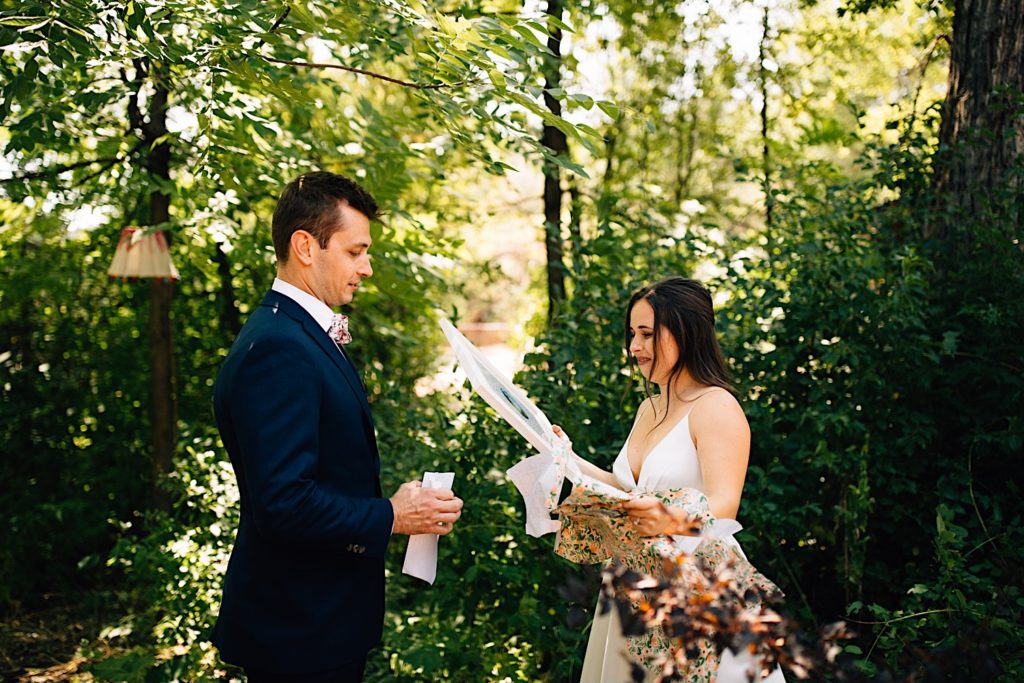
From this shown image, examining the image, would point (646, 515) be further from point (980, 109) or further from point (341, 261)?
point (980, 109)

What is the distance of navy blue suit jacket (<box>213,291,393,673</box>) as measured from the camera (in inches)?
80.9

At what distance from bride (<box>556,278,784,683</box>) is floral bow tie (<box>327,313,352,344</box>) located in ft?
2.41

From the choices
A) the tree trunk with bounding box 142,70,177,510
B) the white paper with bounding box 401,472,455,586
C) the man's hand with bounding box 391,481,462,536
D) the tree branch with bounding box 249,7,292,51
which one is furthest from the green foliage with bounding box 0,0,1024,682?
the man's hand with bounding box 391,481,462,536

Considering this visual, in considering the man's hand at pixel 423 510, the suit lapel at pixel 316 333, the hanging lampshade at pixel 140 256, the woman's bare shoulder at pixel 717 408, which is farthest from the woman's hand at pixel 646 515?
the hanging lampshade at pixel 140 256

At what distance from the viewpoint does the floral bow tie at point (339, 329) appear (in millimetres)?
2362

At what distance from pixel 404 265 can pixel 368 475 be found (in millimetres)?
2720

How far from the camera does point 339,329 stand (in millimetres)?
2375

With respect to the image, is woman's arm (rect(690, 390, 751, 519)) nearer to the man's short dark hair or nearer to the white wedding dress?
the white wedding dress

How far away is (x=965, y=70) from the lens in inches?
182

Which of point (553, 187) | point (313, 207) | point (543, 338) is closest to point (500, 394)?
point (313, 207)

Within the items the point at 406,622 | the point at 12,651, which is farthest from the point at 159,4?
the point at 12,651

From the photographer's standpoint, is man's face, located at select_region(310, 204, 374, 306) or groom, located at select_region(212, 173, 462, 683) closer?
groom, located at select_region(212, 173, 462, 683)

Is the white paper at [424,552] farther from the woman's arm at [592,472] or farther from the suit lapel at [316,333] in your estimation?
the woman's arm at [592,472]

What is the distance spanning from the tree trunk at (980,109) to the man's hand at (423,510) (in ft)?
10.5
